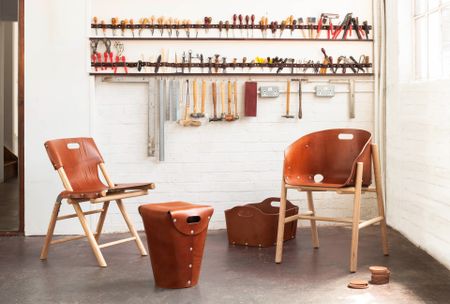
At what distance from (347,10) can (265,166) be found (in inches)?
62.2

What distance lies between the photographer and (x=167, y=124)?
5.89m

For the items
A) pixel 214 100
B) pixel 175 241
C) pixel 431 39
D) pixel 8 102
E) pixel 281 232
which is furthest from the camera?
pixel 8 102

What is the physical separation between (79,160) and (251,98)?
1.64 meters

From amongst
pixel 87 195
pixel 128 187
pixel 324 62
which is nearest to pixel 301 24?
pixel 324 62

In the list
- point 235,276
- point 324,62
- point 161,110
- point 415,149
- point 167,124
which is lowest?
point 235,276

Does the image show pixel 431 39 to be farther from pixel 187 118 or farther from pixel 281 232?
pixel 187 118

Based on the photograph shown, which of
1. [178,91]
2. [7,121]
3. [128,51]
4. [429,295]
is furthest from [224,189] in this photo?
[7,121]

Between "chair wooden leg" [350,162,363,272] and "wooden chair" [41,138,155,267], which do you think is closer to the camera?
"chair wooden leg" [350,162,363,272]

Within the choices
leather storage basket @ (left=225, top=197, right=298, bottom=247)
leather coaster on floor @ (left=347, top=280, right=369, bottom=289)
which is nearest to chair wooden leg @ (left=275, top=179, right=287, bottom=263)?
leather storage basket @ (left=225, top=197, right=298, bottom=247)

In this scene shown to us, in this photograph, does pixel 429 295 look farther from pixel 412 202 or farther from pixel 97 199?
pixel 97 199

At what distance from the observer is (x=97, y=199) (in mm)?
4469

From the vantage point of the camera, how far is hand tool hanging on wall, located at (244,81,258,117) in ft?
19.1

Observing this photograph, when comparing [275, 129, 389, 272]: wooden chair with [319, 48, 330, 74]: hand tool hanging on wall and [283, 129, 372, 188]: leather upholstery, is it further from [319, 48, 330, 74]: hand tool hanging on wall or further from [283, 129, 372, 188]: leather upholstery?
[319, 48, 330, 74]: hand tool hanging on wall

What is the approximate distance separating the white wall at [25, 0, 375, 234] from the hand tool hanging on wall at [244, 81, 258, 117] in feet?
0.40
